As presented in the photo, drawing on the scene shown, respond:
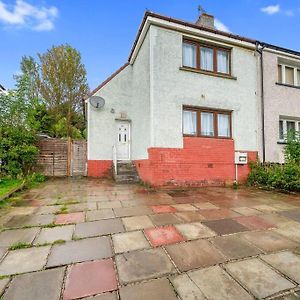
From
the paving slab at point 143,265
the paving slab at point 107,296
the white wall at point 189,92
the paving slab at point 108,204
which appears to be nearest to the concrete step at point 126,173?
the white wall at point 189,92

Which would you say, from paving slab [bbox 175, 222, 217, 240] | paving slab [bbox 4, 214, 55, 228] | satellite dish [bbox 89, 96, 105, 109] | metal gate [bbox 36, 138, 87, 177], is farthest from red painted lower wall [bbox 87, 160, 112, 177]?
paving slab [bbox 175, 222, 217, 240]

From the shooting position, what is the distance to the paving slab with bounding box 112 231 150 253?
9.49 ft

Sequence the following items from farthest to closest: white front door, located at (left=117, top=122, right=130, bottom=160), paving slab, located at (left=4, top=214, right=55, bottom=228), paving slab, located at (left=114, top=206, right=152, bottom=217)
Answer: white front door, located at (left=117, top=122, right=130, bottom=160) < paving slab, located at (left=114, top=206, right=152, bottom=217) < paving slab, located at (left=4, top=214, right=55, bottom=228)

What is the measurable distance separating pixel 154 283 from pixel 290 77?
12462mm

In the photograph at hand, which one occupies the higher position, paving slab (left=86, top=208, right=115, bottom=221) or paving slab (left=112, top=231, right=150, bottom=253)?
paving slab (left=86, top=208, right=115, bottom=221)

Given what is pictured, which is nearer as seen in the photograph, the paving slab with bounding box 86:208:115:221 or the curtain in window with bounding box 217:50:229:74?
the paving slab with bounding box 86:208:115:221

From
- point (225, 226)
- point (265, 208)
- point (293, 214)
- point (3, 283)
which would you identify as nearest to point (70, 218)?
point (3, 283)

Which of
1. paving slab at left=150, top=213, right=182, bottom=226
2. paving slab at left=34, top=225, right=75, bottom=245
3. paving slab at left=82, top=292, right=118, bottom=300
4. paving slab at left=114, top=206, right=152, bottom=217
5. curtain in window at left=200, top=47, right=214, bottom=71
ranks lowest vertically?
paving slab at left=82, top=292, right=118, bottom=300

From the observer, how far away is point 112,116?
37.0 feet

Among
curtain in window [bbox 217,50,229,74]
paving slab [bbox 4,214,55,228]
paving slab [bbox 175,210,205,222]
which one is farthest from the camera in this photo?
curtain in window [bbox 217,50,229,74]

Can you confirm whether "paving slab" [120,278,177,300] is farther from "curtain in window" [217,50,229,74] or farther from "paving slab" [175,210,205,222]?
"curtain in window" [217,50,229,74]

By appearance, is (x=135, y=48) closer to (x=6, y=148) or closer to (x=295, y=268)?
(x=6, y=148)

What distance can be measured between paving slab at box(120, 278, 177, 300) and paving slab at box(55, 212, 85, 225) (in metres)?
2.28

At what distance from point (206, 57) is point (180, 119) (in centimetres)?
302
